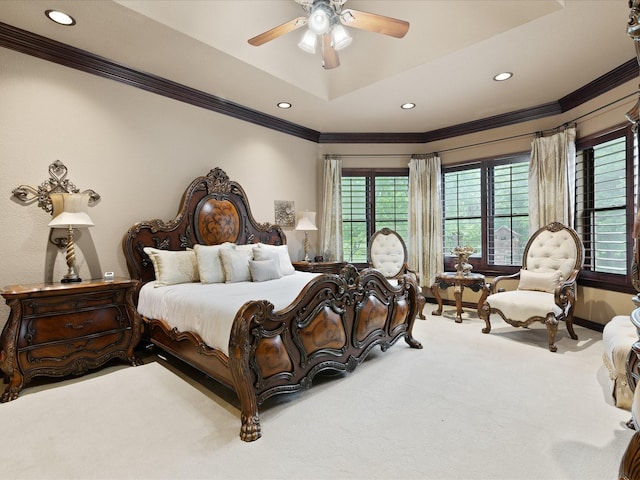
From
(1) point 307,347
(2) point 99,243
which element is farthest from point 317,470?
(2) point 99,243

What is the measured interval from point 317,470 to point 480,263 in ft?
15.1

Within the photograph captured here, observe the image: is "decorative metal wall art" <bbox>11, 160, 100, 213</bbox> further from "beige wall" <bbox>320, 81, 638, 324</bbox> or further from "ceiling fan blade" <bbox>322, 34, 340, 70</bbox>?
"beige wall" <bbox>320, 81, 638, 324</bbox>

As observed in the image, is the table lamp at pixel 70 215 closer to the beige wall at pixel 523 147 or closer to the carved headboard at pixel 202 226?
the carved headboard at pixel 202 226

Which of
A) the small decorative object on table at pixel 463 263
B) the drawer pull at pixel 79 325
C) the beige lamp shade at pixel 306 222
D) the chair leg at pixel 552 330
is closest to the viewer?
the drawer pull at pixel 79 325

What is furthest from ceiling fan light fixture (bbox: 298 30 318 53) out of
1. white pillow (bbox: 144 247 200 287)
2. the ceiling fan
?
white pillow (bbox: 144 247 200 287)

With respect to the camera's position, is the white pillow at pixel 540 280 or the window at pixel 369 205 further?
the window at pixel 369 205

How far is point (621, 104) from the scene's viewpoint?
3750 millimetres

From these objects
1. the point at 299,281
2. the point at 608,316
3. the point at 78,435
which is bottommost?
the point at 78,435

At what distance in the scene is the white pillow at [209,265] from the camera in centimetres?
351

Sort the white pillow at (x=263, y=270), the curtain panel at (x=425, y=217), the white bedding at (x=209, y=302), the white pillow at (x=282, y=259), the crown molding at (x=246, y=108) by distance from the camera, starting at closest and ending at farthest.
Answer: the white bedding at (x=209, y=302)
the crown molding at (x=246, y=108)
the white pillow at (x=263, y=270)
the white pillow at (x=282, y=259)
the curtain panel at (x=425, y=217)

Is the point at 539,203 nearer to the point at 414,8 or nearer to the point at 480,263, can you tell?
the point at 480,263

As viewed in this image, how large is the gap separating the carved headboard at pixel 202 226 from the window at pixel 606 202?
4.33m

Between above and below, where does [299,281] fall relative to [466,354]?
above

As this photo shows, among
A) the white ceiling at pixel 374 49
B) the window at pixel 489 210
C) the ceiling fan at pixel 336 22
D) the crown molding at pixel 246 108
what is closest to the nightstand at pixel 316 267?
the window at pixel 489 210
